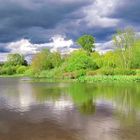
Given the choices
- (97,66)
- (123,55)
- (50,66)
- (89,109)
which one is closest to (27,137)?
(89,109)

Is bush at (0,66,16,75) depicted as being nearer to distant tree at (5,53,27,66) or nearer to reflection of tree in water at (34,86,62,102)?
distant tree at (5,53,27,66)

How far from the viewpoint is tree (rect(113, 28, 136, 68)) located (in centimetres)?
6875

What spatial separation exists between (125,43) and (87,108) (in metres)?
50.9

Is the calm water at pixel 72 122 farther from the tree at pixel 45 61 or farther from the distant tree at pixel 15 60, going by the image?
the distant tree at pixel 15 60

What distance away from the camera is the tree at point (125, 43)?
68.8m

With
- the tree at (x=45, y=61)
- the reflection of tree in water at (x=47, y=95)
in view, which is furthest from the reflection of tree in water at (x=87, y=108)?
the tree at (x=45, y=61)

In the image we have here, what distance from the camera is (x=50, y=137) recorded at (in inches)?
483

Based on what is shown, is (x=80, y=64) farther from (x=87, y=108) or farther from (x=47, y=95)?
(x=87, y=108)

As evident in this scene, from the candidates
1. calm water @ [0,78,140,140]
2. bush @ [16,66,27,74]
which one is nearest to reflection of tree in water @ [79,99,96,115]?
calm water @ [0,78,140,140]

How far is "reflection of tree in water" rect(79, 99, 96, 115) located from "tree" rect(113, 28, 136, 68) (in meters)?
48.4

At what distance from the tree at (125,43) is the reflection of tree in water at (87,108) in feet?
159

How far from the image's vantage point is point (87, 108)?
20094 mm


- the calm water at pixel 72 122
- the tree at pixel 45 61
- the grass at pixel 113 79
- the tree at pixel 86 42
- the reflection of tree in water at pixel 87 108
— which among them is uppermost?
the tree at pixel 86 42

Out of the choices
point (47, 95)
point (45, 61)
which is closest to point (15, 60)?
point (45, 61)
